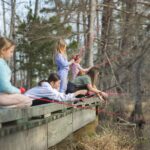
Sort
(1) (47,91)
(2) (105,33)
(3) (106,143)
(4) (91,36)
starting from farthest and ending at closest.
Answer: (2) (105,33) < (4) (91,36) < (3) (106,143) < (1) (47,91)

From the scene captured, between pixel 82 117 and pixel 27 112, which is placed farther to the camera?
pixel 82 117

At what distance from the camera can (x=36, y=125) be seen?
651cm

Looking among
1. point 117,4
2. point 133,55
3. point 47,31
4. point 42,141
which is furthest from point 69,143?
point 133,55

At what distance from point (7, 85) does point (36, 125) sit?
3.35ft

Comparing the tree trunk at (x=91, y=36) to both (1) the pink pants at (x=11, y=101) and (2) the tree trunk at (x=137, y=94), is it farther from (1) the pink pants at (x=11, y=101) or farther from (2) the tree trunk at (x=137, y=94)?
(1) the pink pants at (x=11, y=101)

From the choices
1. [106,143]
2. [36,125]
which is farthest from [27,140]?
[106,143]

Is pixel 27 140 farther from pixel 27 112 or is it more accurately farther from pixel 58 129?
pixel 58 129

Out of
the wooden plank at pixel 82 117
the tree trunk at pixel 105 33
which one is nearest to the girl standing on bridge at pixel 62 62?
the wooden plank at pixel 82 117

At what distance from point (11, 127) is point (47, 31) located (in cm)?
1417

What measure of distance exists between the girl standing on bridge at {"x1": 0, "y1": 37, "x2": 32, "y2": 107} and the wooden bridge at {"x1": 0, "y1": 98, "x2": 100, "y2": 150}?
0.17 m

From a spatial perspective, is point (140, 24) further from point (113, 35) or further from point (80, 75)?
point (80, 75)

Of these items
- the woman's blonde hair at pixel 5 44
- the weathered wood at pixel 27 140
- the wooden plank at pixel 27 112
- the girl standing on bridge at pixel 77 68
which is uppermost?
the woman's blonde hair at pixel 5 44

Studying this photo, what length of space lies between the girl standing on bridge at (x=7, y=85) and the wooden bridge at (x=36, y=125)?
172mm

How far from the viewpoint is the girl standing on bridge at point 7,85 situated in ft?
18.6
